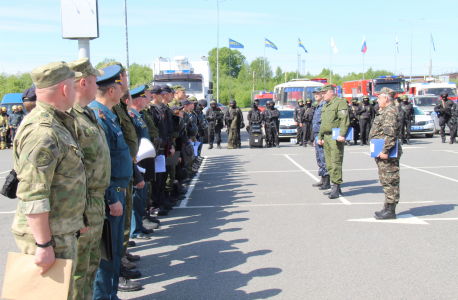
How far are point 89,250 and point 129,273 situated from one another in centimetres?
151

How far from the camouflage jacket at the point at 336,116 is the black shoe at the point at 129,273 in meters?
4.88

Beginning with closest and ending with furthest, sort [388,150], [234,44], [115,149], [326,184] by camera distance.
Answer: [115,149] < [388,150] < [326,184] < [234,44]

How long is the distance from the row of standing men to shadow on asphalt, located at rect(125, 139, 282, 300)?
34 cm

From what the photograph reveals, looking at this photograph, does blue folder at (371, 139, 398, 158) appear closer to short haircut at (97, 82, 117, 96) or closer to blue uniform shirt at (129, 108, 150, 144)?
blue uniform shirt at (129, 108, 150, 144)

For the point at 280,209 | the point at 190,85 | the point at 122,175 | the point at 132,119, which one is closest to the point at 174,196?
the point at 280,209

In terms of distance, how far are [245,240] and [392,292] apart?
6.87 feet

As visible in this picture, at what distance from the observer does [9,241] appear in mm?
5594

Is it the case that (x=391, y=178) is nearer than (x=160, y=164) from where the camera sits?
No

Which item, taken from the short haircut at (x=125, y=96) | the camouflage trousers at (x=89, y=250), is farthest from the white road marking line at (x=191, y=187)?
the camouflage trousers at (x=89, y=250)

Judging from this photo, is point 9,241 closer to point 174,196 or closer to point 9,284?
point 174,196

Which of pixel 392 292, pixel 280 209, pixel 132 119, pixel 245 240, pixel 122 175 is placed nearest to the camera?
pixel 122 175

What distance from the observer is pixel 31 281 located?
2.25 m

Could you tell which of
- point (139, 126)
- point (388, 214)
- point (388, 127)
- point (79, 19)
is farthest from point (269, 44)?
point (139, 126)

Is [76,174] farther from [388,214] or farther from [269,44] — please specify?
[269,44]
